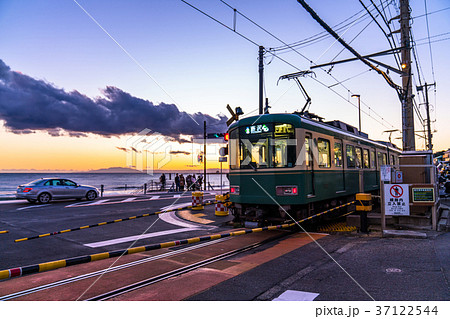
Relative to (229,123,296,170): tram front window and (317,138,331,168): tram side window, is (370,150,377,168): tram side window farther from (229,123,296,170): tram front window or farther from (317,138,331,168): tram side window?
(229,123,296,170): tram front window

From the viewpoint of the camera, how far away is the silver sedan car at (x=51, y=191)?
58.5 feet

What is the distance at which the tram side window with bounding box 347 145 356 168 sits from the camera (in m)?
11.7

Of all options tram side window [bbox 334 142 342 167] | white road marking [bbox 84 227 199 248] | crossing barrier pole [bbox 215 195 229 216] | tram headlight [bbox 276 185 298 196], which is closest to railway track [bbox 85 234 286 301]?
tram headlight [bbox 276 185 298 196]

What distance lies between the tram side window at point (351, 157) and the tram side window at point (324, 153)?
1.90 metres

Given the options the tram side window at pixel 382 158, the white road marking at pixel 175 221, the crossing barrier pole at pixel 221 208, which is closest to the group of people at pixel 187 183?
the white road marking at pixel 175 221

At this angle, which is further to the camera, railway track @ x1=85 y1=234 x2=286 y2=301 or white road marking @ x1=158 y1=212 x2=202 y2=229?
white road marking @ x1=158 y1=212 x2=202 y2=229

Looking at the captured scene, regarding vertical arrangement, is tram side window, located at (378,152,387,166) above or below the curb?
above

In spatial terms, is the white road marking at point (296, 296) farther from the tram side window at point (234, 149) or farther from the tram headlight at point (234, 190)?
the tram side window at point (234, 149)

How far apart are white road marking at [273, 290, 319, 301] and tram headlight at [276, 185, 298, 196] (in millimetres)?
4409

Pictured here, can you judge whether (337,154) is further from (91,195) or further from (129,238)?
(91,195)

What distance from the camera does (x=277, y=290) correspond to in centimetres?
445

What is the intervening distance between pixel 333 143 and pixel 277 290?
714 centimetres

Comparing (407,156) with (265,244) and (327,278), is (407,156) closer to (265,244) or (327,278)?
(265,244)

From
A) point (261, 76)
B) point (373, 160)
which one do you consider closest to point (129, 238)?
point (261, 76)
